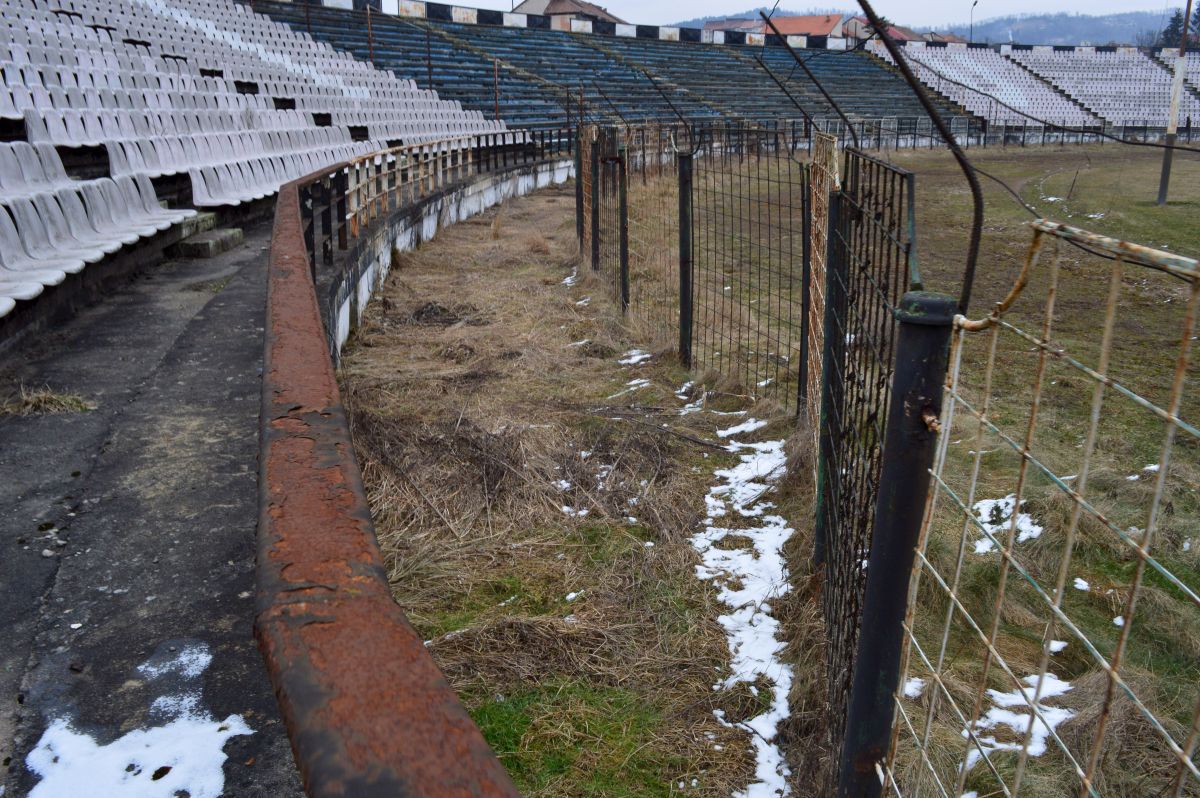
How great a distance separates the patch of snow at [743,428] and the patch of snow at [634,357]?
5.15 ft

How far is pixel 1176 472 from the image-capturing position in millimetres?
4805

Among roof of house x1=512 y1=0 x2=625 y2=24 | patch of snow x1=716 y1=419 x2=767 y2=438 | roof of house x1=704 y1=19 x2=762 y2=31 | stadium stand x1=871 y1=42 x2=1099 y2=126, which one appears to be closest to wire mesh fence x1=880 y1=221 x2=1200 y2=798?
patch of snow x1=716 y1=419 x2=767 y2=438

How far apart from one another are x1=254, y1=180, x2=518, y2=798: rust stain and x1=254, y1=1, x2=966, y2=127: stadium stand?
80.2 feet

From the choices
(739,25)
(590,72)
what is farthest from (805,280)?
(739,25)

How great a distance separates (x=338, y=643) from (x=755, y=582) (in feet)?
10.4

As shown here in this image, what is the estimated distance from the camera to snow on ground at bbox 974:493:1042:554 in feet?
13.8

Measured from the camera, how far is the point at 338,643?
0.94 meters

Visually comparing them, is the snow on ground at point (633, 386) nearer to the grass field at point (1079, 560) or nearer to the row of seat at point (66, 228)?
the grass field at point (1079, 560)

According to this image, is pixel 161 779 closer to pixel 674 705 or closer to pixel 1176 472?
pixel 674 705

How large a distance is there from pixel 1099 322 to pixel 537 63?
29.9m

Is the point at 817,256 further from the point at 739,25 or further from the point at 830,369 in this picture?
the point at 739,25

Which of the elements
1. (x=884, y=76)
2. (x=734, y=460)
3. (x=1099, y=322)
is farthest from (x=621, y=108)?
(x=734, y=460)

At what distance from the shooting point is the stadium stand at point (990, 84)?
4666cm

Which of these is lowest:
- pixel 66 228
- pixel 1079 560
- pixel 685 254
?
pixel 1079 560
